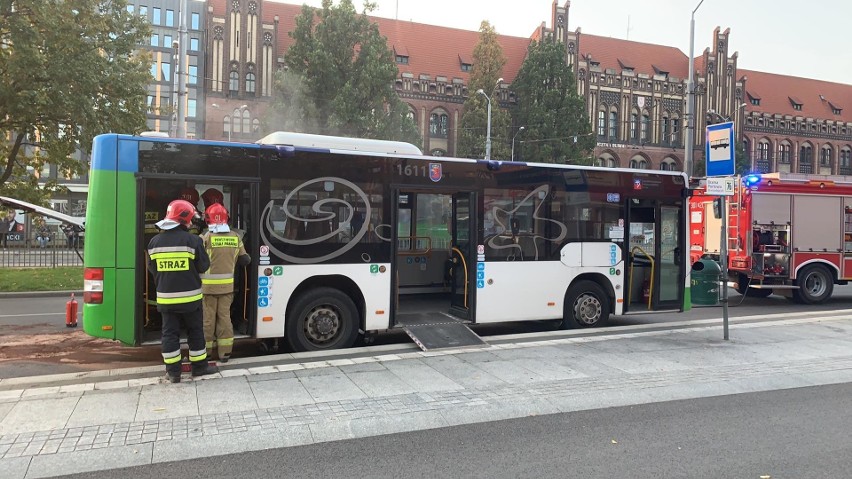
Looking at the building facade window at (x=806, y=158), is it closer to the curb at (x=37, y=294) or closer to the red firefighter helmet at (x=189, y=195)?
the curb at (x=37, y=294)

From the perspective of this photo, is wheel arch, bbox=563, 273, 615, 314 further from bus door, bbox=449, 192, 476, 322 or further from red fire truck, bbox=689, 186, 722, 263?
red fire truck, bbox=689, 186, 722, 263

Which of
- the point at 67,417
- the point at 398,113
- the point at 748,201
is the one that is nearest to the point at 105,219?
the point at 67,417

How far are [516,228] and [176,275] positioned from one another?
4.98 meters

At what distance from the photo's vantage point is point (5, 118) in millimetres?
15531

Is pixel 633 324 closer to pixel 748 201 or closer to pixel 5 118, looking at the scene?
pixel 748 201

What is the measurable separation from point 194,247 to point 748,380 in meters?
6.22

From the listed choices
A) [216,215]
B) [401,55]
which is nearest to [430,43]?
[401,55]

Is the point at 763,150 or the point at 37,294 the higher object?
the point at 763,150

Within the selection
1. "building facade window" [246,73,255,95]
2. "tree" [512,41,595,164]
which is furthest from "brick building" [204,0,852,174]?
"tree" [512,41,595,164]

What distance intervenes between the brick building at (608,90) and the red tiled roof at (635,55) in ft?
0.48

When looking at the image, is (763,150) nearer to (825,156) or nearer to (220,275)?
(825,156)

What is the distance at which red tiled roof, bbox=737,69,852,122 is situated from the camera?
213 feet

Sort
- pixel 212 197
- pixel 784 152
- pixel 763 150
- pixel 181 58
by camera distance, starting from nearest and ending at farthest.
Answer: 1. pixel 212 197
2. pixel 181 58
3. pixel 763 150
4. pixel 784 152

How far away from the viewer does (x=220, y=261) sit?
6.71 meters
